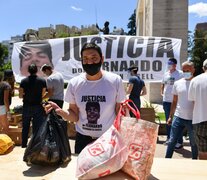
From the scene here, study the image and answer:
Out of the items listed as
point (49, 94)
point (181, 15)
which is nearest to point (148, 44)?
point (49, 94)

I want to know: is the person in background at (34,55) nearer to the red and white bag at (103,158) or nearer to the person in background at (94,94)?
the person in background at (94,94)

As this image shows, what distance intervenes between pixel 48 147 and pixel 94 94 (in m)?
0.61

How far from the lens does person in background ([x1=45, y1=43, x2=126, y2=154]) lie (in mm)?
2395

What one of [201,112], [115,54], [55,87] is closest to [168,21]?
[115,54]

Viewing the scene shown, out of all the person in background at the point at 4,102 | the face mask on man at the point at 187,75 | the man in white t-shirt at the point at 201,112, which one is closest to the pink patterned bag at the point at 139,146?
the man in white t-shirt at the point at 201,112

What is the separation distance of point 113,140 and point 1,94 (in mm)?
4259

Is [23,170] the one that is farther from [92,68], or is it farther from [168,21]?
[168,21]

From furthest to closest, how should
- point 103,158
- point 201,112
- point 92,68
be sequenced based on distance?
point 201,112
point 92,68
point 103,158

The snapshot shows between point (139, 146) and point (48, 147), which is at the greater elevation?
point (139, 146)

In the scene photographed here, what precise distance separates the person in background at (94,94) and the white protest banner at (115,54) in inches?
236

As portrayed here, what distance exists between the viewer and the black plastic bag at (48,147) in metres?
2.06

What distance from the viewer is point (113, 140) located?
172 centimetres

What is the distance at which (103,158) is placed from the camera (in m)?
1.66

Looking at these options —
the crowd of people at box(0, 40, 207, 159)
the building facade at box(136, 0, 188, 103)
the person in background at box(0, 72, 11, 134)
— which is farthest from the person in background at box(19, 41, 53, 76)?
the building facade at box(136, 0, 188, 103)
